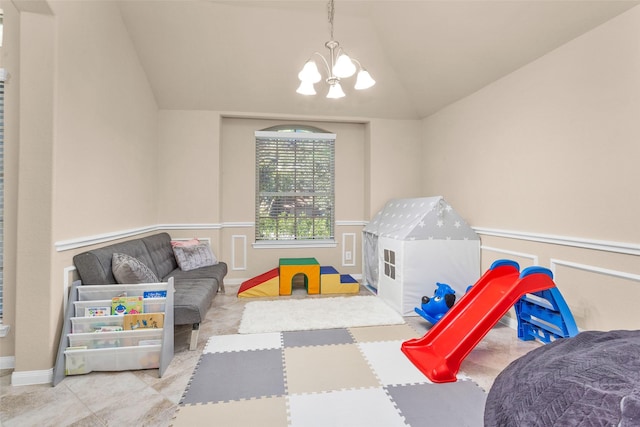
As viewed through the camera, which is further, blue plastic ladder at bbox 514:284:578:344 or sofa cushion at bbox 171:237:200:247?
sofa cushion at bbox 171:237:200:247

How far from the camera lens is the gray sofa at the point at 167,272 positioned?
7.48ft

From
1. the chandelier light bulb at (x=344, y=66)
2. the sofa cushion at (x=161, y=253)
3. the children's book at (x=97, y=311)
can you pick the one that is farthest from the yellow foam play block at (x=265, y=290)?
the chandelier light bulb at (x=344, y=66)

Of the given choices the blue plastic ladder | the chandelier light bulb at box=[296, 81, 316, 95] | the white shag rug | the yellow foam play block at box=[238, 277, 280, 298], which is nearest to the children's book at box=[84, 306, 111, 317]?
the white shag rug

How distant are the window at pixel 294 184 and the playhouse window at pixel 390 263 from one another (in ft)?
4.78

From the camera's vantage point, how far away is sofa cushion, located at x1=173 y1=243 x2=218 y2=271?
12.1 feet

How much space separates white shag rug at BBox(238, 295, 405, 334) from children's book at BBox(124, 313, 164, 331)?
0.83 meters

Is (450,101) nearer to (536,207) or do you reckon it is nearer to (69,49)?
(536,207)

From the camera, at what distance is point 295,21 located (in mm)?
3418

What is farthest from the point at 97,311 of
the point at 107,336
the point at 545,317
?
the point at 545,317

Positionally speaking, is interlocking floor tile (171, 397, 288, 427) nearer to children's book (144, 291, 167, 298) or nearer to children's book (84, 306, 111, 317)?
children's book (144, 291, 167, 298)

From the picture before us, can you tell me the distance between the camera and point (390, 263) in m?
3.56

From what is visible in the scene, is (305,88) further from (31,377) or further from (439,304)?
(31,377)

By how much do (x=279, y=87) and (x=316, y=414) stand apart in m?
3.73

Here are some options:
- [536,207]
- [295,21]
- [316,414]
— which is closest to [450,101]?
[536,207]
